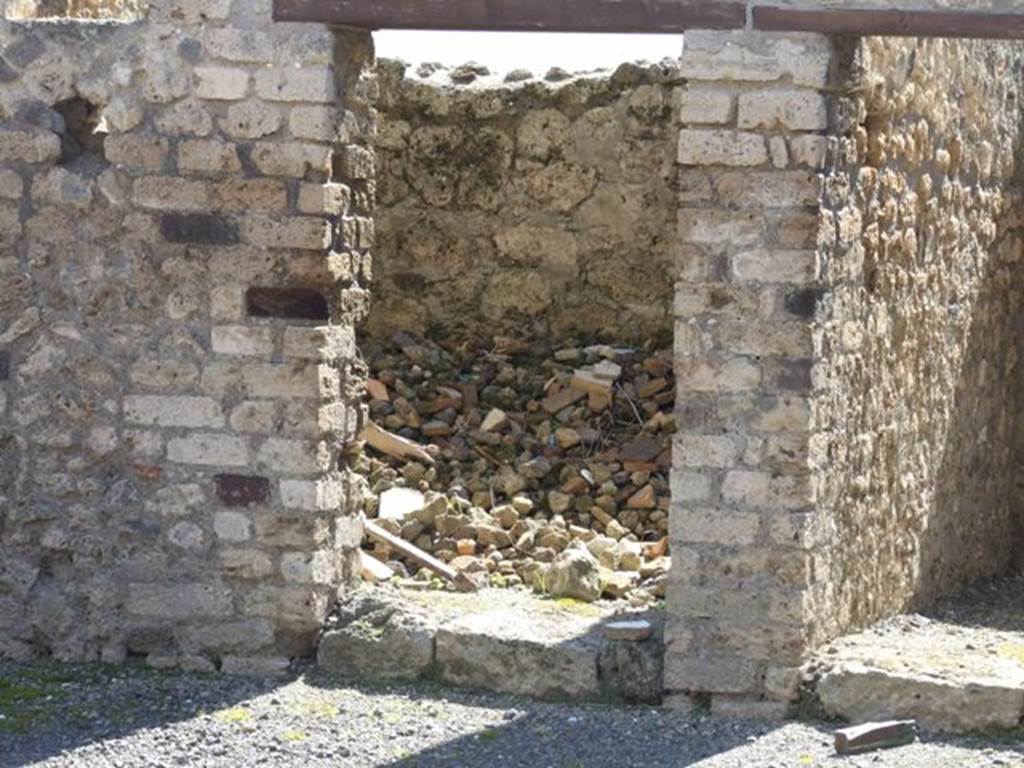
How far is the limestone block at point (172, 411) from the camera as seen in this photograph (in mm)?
7824

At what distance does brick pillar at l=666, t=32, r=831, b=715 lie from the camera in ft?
24.0

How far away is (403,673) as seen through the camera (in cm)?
788

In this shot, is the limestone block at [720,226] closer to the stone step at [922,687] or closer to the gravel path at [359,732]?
the stone step at [922,687]

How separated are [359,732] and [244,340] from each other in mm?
1527

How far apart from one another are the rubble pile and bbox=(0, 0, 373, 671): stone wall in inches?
47.8

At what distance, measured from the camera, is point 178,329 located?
7832mm

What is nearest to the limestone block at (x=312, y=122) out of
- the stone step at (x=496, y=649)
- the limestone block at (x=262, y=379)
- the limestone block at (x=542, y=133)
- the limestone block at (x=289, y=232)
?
the limestone block at (x=289, y=232)

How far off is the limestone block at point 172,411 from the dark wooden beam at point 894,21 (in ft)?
8.05

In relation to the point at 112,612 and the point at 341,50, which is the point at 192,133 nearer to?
the point at 341,50

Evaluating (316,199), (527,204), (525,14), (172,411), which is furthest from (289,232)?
(527,204)

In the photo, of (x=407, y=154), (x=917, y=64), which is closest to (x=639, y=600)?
(x=917, y=64)

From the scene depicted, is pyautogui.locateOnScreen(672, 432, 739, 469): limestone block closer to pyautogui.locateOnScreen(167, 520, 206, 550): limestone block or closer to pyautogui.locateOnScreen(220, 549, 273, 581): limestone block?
pyautogui.locateOnScreen(220, 549, 273, 581): limestone block

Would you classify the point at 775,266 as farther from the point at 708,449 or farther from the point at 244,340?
the point at 244,340

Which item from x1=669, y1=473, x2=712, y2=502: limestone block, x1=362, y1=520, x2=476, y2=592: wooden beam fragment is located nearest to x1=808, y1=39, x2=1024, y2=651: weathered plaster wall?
x1=669, y1=473, x2=712, y2=502: limestone block
